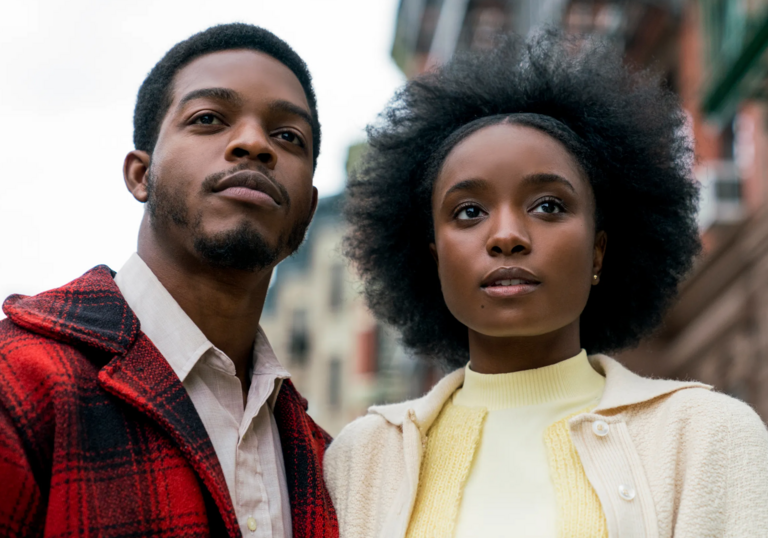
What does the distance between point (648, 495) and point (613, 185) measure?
1.29 metres

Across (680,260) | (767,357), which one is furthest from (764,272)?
(680,260)

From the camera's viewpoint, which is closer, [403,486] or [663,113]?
[403,486]

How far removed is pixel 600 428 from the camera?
9.66 feet

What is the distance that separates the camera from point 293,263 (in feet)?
130

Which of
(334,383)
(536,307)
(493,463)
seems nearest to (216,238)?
(536,307)

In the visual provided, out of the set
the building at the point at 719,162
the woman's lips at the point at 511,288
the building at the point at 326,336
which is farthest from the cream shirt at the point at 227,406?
the building at the point at 326,336

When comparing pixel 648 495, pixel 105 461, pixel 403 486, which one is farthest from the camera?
pixel 403 486

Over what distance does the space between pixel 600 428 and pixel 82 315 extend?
63.7 inches

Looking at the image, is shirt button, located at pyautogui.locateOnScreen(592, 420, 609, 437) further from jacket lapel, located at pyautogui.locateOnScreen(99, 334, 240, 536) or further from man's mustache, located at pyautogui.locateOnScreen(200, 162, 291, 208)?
man's mustache, located at pyautogui.locateOnScreen(200, 162, 291, 208)

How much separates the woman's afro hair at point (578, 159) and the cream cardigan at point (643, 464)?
1.74ft

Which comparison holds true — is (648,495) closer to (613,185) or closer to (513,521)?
(513,521)

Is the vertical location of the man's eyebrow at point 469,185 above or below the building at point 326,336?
below

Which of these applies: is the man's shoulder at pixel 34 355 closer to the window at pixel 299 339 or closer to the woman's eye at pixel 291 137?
the woman's eye at pixel 291 137

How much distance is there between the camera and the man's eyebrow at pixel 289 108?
137 inches
